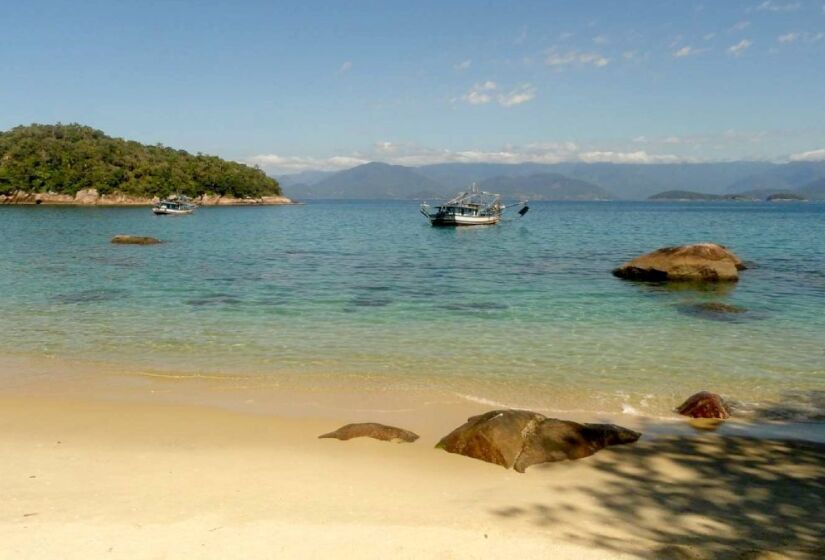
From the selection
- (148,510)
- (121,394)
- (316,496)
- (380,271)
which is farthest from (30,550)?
(380,271)

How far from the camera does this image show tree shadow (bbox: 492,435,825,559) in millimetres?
5469

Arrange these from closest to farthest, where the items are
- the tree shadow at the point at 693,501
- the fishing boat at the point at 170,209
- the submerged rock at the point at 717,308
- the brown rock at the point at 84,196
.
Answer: the tree shadow at the point at 693,501, the submerged rock at the point at 717,308, the fishing boat at the point at 170,209, the brown rock at the point at 84,196

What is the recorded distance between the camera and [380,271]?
98.9ft

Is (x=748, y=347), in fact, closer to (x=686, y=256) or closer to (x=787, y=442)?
(x=787, y=442)

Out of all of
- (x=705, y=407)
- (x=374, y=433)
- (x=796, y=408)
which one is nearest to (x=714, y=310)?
(x=796, y=408)

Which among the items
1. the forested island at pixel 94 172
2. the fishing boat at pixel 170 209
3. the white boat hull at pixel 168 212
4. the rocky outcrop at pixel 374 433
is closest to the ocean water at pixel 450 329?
the rocky outcrop at pixel 374 433

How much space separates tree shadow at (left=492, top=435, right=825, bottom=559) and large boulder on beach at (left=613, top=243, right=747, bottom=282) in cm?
1863

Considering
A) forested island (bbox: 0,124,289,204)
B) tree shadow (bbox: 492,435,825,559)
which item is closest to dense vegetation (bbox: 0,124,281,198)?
forested island (bbox: 0,124,289,204)

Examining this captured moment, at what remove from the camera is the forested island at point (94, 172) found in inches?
5522

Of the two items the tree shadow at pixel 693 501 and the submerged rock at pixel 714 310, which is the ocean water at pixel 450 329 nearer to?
the submerged rock at pixel 714 310

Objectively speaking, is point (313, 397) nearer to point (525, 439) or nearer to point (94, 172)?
point (525, 439)

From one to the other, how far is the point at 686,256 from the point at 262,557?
2507 centimetres

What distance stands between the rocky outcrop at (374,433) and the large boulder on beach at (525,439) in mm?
529

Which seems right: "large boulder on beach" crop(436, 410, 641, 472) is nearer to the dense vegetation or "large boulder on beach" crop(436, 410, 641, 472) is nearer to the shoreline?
the shoreline
